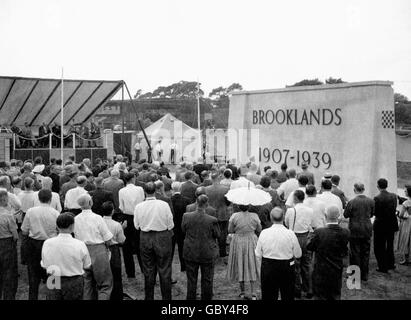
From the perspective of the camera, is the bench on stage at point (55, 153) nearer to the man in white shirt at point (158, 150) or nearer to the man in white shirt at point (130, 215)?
the man in white shirt at point (158, 150)

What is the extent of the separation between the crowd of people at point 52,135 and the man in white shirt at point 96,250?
13.5 m

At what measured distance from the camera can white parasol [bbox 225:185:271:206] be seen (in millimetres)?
6398

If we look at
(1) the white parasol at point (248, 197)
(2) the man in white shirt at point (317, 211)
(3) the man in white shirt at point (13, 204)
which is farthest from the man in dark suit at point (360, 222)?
(3) the man in white shirt at point (13, 204)

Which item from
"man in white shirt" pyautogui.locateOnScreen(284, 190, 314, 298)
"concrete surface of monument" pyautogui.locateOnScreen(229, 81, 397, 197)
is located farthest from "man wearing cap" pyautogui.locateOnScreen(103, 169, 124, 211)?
"concrete surface of monument" pyautogui.locateOnScreen(229, 81, 397, 197)

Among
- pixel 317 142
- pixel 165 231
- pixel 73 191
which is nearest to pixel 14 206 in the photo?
pixel 73 191

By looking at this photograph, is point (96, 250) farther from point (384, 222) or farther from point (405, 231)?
point (405, 231)

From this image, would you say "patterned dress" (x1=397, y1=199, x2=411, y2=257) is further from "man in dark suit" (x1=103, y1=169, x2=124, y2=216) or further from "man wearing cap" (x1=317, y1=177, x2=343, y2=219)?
"man in dark suit" (x1=103, y1=169, x2=124, y2=216)

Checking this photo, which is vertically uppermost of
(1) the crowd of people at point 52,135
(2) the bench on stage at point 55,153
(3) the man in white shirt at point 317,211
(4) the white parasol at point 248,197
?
(1) the crowd of people at point 52,135

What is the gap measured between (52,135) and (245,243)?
14.9 metres

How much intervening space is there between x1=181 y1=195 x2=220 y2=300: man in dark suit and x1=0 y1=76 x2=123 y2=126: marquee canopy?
1308 centimetres

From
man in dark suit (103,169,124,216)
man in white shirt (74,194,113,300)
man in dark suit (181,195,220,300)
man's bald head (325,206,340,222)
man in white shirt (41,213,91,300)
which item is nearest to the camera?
man in white shirt (41,213,91,300)

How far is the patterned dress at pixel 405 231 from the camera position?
8344 mm

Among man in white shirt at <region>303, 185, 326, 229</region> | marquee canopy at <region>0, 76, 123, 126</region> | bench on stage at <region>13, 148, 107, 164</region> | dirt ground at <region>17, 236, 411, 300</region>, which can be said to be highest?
marquee canopy at <region>0, 76, 123, 126</region>

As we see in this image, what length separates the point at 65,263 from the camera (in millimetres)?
4773
